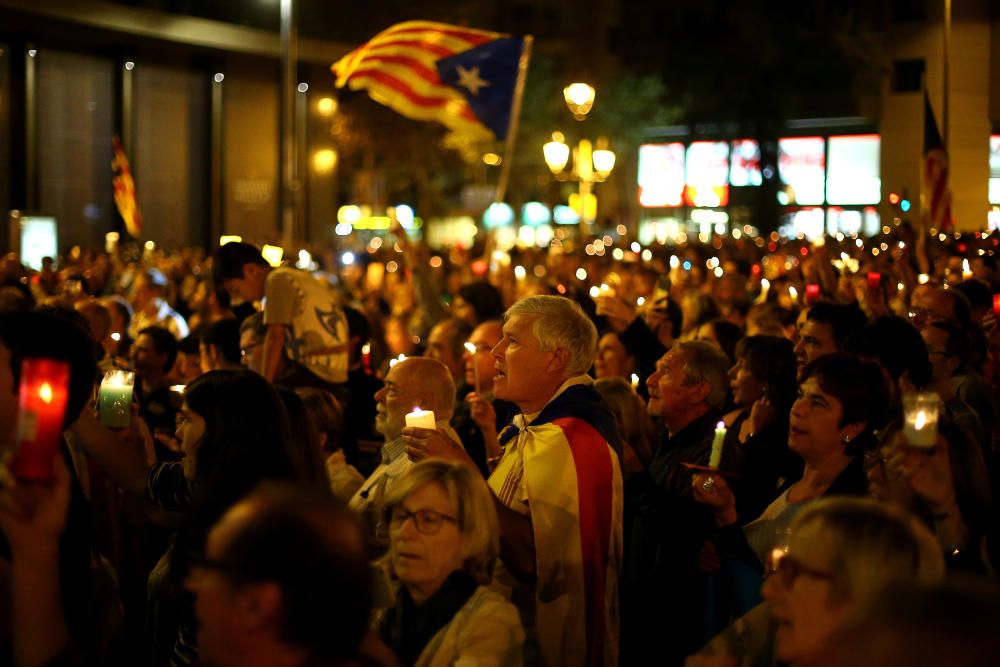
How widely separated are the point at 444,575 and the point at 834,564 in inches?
56.9

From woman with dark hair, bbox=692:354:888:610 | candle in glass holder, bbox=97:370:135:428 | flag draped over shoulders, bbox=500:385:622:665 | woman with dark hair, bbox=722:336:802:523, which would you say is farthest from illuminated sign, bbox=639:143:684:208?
flag draped over shoulders, bbox=500:385:622:665

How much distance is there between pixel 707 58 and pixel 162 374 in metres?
41.7

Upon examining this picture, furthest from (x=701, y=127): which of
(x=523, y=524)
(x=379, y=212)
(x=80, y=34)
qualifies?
(x=523, y=524)

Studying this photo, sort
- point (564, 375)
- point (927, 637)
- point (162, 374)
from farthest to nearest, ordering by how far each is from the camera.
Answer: point (162, 374) → point (564, 375) → point (927, 637)

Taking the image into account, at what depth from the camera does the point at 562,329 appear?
206 inches

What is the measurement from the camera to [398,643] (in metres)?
4.06

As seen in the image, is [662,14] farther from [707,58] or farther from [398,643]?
[398,643]

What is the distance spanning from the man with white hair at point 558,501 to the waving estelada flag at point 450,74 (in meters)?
10.6

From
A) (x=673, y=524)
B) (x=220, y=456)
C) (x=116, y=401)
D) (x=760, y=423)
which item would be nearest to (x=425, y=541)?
(x=220, y=456)

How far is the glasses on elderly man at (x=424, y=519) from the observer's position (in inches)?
161

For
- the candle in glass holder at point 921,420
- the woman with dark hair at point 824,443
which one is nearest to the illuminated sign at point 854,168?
the woman with dark hair at point 824,443

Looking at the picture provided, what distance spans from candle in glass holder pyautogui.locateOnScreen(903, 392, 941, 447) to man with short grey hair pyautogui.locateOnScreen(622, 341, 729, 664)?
3.14 ft

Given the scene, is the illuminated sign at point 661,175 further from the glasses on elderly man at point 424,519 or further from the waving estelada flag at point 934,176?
the glasses on elderly man at point 424,519

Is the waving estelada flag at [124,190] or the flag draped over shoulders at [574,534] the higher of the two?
the waving estelada flag at [124,190]
